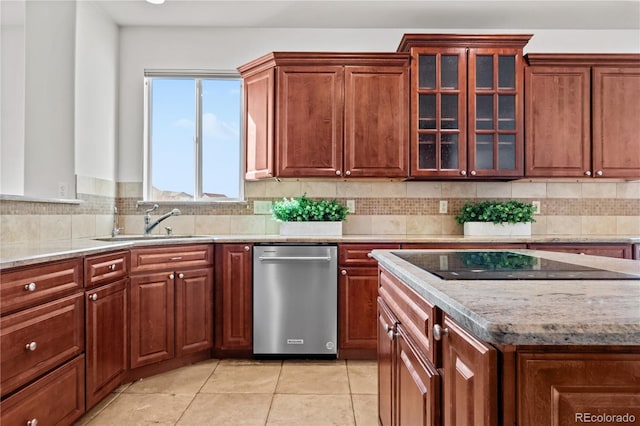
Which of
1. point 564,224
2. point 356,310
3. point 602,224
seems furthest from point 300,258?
point 602,224

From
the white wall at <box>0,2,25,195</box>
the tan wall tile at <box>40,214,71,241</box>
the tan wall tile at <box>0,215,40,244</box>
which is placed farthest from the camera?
the white wall at <box>0,2,25,195</box>

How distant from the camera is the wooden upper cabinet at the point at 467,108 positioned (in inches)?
125

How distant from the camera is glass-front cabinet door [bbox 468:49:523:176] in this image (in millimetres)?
3176

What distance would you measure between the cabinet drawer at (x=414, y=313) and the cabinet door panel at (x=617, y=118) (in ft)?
8.53

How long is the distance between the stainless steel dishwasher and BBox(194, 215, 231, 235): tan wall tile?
70 cm

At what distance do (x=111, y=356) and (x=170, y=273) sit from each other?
629mm

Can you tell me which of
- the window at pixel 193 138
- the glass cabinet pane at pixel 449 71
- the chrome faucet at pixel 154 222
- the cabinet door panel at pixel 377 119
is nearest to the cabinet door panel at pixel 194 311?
the chrome faucet at pixel 154 222

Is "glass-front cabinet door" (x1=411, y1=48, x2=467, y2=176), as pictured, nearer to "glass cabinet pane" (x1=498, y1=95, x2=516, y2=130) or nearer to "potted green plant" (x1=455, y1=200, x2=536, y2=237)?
"glass cabinet pane" (x1=498, y1=95, x2=516, y2=130)

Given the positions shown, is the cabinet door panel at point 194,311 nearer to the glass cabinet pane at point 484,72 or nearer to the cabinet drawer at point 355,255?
the cabinet drawer at point 355,255

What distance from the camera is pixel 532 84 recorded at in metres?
3.21

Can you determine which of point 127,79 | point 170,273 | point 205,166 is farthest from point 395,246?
point 127,79

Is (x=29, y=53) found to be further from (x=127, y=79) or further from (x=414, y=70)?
(x=414, y=70)

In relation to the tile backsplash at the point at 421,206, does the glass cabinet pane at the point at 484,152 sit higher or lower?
higher

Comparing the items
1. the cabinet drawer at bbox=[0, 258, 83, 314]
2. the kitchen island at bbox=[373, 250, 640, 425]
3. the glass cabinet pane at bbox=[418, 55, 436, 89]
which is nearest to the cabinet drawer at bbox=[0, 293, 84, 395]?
the cabinet drawer at bbox=[0, 258, 83, 314]
